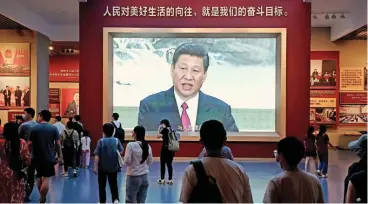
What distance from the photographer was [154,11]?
12039 mm

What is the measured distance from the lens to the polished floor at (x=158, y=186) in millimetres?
7199

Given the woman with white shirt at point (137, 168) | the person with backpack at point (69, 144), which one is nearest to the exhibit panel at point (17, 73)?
the person with backpack at point (69, 144)

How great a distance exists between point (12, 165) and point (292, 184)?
3.04 m

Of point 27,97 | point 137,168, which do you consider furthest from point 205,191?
point 27,97

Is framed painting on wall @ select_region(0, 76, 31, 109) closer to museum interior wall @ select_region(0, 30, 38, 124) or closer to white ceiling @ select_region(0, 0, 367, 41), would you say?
museum interior wall @ select_region(0, 30, 38, 124)

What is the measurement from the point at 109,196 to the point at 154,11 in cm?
612

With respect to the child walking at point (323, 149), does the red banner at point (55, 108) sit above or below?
above

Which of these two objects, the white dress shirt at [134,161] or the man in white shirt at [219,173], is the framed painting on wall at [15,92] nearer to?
the white dress shirt at [134,161]

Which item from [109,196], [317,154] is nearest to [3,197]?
[109,196]

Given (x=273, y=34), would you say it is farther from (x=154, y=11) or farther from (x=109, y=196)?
(x=109, y=196)

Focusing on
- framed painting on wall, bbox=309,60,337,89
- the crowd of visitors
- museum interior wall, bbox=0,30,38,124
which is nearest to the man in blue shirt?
the crowd of visitors

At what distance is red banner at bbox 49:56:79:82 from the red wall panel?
8388mm

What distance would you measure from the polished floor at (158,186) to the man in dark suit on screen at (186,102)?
1362 mm

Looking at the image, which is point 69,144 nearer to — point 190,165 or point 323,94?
point 190,165
